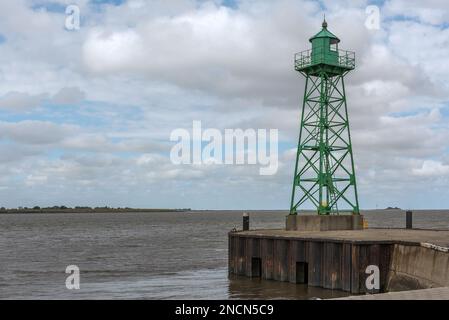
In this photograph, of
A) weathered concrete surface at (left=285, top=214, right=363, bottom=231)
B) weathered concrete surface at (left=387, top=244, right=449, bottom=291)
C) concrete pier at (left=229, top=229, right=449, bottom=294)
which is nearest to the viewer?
weathered concrete surface at (left=387, top=244, right=449, bottom=291)

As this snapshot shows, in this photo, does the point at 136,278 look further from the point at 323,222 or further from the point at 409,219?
the point at 409,219

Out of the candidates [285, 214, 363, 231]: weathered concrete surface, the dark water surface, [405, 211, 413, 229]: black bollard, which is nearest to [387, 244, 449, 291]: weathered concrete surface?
the dark water surface

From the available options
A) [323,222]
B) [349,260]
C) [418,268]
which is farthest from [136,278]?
[418,268]

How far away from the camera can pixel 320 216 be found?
108ft

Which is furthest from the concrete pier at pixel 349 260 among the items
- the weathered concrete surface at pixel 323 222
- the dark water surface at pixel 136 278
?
the weathered concrete surface at pixel 323 222

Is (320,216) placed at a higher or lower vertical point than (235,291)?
higher

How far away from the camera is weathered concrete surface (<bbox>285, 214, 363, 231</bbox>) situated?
33.1 metres

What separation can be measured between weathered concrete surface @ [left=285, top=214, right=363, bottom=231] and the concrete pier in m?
4.20

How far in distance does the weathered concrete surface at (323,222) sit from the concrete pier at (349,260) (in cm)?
420

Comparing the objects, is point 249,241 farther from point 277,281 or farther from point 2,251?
point 2,251

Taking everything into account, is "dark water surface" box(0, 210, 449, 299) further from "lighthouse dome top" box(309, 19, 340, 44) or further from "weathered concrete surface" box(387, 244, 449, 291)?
"lighthouse dome top" box(309, 19, 340, 44)
